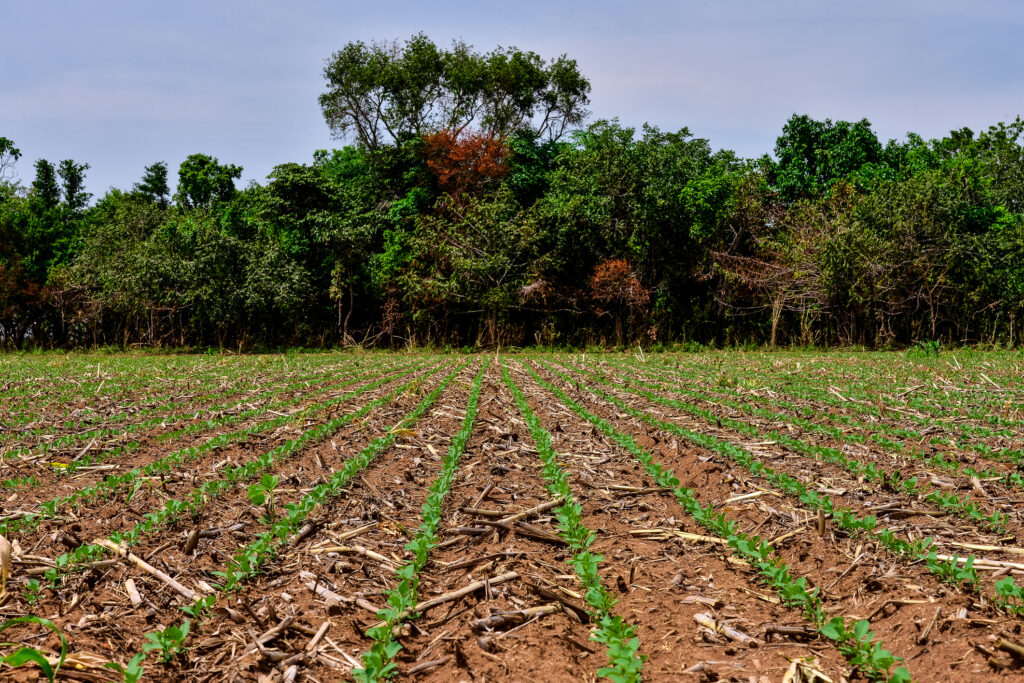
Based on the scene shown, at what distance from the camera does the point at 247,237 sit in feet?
A: 110

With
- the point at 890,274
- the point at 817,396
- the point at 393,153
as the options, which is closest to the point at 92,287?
the point at 393,153

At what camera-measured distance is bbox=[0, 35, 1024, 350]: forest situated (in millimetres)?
28406

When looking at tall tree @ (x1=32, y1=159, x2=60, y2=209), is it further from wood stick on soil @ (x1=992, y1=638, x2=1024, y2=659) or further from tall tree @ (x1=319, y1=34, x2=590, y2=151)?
wood stick on soil @ (x1=992, y1=638, x2=1024, y2=659)

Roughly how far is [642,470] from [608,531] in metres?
1.68

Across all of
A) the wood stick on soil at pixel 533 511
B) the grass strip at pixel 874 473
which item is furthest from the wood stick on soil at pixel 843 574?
the wood stick on soil at pixel 533 511

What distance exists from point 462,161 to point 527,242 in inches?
251

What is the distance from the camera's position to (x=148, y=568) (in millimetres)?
4172

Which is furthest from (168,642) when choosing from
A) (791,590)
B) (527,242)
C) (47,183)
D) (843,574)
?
(47,183)

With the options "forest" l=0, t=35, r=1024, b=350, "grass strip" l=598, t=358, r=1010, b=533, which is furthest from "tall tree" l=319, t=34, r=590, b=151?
"grass strip" l=598, t=358, r=1010, b=533

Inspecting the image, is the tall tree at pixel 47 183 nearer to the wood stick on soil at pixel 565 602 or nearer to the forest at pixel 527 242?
the forest at pixel 527 242

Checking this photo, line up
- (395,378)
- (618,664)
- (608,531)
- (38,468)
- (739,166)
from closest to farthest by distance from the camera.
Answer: (618,664) → (608,531) → (38,468) → (395,378) → (739,166)

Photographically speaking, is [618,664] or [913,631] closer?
[618,664]

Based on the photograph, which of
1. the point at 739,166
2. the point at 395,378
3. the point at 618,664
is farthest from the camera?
the point at 739,166

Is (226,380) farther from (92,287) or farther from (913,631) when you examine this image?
(92,287)
